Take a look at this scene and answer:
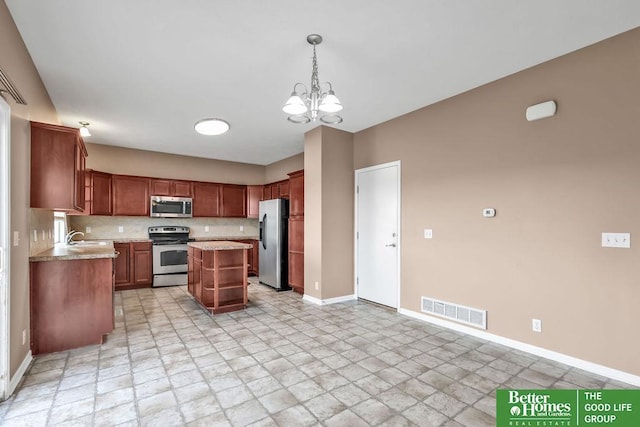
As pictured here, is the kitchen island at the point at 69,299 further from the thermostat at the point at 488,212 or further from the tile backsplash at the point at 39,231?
the thermostat at the point at 488,212

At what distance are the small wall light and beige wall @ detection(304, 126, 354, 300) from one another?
2.55 metres

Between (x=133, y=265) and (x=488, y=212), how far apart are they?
5.89 m

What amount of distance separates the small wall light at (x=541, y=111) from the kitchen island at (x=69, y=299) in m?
4.38

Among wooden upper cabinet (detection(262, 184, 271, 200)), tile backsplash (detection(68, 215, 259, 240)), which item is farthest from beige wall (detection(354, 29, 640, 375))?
tile backsplash (detection(68, 215, 259, 240))

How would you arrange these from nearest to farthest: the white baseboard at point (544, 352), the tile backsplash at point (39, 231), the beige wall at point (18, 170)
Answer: the beige wall at point (18, 170)
the white baseboard at point (544, 352)
the tile backsplash at point (39, 231)

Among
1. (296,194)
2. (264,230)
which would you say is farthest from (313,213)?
(264,230)

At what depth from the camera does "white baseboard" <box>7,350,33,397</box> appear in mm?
2227

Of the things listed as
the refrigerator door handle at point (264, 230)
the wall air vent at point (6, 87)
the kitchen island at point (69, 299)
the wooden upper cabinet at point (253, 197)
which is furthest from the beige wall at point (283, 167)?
the wall air vent at point (6, 87)

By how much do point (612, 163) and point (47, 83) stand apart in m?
5.45

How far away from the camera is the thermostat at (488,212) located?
3244mm

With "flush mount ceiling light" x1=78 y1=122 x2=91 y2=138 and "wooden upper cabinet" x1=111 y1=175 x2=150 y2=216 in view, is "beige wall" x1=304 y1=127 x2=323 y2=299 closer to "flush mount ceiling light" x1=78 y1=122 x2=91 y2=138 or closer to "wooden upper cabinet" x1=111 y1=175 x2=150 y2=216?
"flush mount ceiling light" x1=78 y1=122 x2=91 y2=138

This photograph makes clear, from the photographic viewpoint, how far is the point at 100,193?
18.4 ft

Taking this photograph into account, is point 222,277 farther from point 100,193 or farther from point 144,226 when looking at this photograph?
point 100,193

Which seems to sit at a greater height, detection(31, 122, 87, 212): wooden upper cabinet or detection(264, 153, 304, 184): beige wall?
detection(264, 153, 304, 184): beige wall
